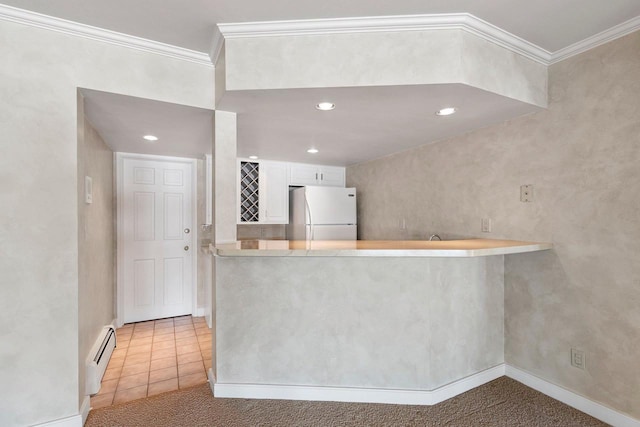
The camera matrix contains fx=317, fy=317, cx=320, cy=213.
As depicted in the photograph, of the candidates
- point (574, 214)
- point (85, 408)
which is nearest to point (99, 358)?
point (85, 408)

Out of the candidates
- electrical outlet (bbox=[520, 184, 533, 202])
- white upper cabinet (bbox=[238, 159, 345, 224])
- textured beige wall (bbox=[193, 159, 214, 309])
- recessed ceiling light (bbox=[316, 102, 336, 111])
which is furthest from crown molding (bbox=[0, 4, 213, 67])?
electrical outlet (bbox=[520, 184, 533, 202])

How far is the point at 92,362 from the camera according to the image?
221 centimetres

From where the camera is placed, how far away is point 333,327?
6.91 feet

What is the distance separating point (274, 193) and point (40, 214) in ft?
8.64

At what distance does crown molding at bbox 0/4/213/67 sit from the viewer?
1647 millimetres

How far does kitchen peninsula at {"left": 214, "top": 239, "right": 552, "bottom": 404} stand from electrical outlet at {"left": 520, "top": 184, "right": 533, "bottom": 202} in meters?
0.34

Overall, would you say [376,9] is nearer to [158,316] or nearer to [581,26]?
[581,26]

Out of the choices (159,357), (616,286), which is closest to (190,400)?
(159,357)

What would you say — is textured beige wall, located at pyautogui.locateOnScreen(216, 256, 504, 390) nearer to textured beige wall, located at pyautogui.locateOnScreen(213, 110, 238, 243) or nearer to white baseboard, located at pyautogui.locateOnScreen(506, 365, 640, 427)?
textured beige wall, located at pyautogui.locateOnScreen(213, 110, 238, 243)

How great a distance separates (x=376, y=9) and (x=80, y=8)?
4.95ft

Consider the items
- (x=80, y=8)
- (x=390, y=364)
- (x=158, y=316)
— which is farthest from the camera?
(x=158, y=316)

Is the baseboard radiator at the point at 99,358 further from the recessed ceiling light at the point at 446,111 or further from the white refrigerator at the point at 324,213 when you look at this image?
the recessed ceiling light at the point at 446,111

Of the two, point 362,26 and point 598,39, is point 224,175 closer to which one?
point 362,26

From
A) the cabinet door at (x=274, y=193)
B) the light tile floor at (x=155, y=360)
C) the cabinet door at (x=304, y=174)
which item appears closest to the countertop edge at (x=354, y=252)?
the light tile floor at (x=155, y=360)
